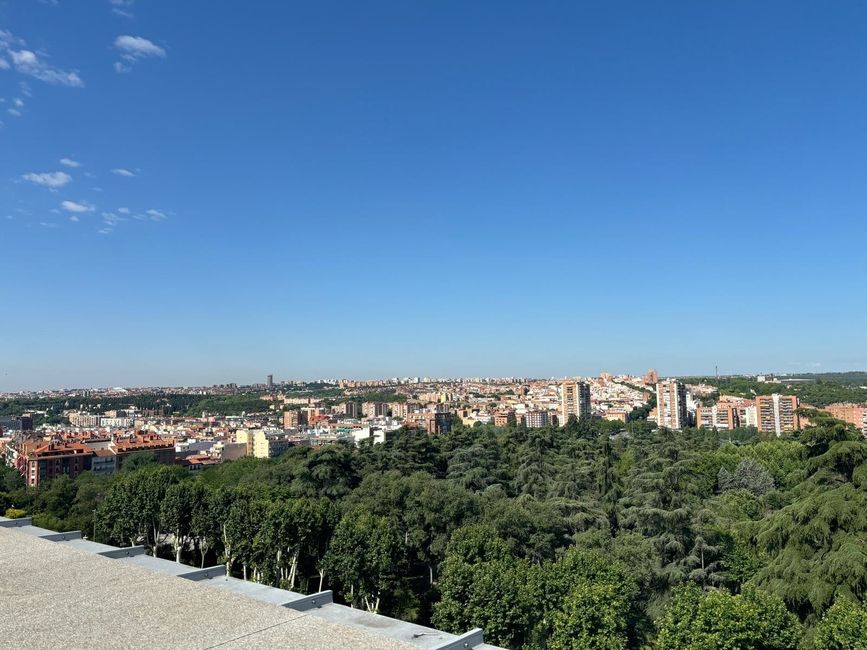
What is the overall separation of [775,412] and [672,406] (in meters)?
13.4

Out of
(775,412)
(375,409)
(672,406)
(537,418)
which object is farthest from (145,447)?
(775,412)

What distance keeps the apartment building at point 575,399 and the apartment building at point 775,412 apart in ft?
80.5

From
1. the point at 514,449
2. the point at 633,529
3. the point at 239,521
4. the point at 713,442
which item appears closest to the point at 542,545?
the point at 633,529

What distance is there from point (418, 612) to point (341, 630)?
34.2 ft

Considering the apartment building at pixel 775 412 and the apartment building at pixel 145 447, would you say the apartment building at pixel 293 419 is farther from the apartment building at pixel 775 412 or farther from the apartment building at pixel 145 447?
the apartment building at pixel 775 412

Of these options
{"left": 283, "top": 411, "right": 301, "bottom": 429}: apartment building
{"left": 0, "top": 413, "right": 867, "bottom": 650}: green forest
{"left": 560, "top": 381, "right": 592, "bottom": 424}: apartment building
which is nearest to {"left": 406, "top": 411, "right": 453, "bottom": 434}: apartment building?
{"left": 560, "top": 381, "right": 592, "bottom": 424}: apartment building

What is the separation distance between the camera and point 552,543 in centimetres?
2066

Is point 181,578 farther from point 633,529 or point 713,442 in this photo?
point 713,442

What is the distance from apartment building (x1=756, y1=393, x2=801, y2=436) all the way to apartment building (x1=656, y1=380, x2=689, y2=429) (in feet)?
32.4

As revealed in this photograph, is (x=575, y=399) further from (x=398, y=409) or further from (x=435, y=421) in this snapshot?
(x=398, y=409)

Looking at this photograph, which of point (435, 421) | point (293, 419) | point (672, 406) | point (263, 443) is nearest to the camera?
point (263, 443)

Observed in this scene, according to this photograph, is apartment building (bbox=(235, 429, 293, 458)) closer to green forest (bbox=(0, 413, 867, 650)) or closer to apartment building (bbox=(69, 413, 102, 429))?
green forest (bbox=(0, 413, 867, 650))

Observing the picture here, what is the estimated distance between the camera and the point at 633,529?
21.1m

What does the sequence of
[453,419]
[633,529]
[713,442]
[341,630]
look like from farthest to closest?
[453,419] → [713,442] → [633,529] → [341,630]
